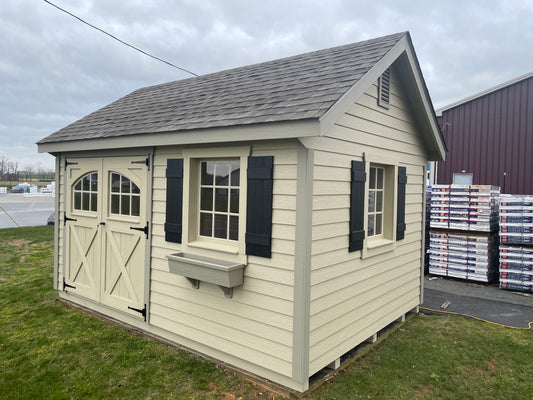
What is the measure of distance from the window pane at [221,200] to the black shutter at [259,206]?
40 cm

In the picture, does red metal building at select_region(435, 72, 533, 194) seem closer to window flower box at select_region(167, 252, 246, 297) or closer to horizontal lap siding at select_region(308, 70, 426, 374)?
horizontal lap siding at select_region(308, 70, 426, 374)

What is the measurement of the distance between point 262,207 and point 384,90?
7.83 ft

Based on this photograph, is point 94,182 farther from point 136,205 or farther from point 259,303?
point 259,303

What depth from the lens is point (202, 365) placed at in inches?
153

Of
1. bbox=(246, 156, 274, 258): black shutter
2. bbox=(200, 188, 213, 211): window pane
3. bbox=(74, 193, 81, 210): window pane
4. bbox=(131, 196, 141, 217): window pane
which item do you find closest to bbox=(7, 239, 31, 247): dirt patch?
bbox=(74, 193, 81, 210): window pane

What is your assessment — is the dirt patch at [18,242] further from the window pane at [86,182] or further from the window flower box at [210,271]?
the window flower box at [210,271]

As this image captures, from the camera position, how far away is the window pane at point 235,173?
3771 mm

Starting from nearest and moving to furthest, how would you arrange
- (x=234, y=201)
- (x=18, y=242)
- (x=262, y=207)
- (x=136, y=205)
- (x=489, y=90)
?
(x=262, y=207) < (x=234, y=201) < (x=136, y=205) < (x=489, y=90) < (x=18, y=242)

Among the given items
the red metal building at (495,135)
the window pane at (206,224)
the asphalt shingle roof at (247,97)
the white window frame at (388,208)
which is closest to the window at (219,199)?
the window pane at (206,224)

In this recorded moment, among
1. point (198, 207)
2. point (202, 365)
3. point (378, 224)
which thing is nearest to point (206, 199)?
point (198, 207)

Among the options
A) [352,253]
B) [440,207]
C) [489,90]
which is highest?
[489,90]

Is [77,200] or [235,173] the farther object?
[77,200]

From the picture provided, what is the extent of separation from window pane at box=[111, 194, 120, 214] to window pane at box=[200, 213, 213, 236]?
1658mm

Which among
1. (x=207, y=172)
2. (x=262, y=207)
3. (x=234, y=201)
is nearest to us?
(x=262, y=207)
